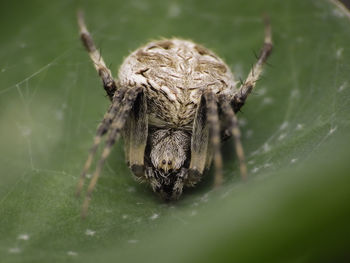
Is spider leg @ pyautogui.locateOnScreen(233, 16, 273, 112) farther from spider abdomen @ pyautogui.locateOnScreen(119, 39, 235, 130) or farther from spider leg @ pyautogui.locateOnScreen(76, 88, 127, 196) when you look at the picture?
spider leg @ pyautogui.locateOnScreen(76, 88, 127, 196)

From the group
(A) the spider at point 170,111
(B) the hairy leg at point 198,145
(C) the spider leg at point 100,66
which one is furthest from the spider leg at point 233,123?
(C) the spider leg at point 100,66

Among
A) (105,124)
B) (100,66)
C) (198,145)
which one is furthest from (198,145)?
(100,66)

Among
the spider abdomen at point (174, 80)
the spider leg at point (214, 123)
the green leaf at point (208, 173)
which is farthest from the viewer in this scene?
the spider abdomen at point (174, 80)

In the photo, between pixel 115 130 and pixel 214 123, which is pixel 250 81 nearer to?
pixel 214 123

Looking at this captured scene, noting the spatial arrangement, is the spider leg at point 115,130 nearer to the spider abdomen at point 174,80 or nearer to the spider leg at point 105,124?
the spider leg at point 105,124

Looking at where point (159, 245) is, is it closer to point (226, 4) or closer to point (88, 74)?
point (88, 74)

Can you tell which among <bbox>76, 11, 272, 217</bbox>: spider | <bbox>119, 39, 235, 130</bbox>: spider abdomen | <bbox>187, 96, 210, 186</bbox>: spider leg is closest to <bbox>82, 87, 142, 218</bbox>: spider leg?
<bbox>76, 11, 272, 217</bbox>: spider

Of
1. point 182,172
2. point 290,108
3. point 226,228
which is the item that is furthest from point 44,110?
A: point 226,228

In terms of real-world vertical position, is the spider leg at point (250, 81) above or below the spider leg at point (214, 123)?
above
